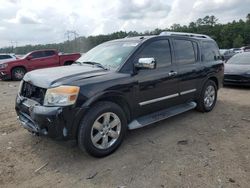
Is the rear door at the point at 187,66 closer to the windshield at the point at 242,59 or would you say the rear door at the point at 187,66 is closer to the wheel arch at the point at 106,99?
the wheel arch at the point at 106,99

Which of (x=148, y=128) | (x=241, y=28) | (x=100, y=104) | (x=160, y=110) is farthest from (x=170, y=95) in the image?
(x=241, y=28)

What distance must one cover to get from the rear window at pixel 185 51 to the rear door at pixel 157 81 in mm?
240

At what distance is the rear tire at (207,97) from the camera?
6328 millimetres

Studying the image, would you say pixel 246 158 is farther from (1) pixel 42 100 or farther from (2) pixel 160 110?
(1) pixel 42 100

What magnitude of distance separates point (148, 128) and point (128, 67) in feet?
4.93

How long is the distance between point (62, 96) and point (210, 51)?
4376 millimetres

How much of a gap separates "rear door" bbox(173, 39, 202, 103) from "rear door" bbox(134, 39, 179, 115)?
0.21 metres

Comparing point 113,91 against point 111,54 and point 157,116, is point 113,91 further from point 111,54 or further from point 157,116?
point 157,116

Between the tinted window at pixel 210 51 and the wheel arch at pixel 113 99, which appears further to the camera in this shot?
the tinted window at pixel 210 51

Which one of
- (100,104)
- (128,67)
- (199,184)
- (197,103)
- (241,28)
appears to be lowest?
(199,184)

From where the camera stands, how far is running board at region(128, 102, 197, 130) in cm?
458

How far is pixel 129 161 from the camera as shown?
13.1 ft

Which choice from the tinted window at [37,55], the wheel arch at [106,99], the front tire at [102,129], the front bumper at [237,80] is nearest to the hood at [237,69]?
the front bumper at [237,80]

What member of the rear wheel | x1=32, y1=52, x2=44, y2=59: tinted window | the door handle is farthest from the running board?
x1=32, y1=52, x2=44, y2=59: tinted window
